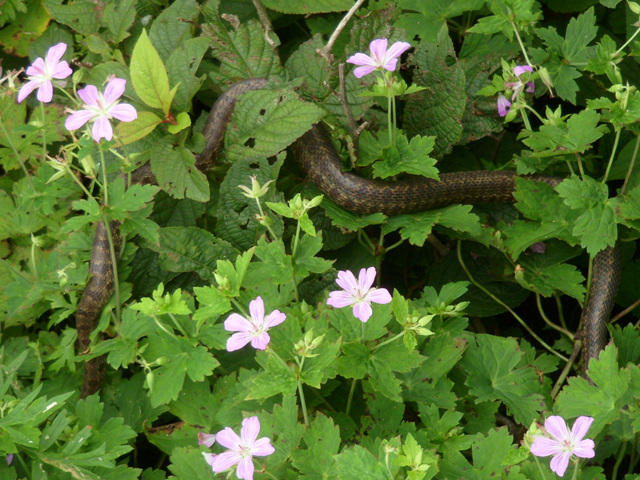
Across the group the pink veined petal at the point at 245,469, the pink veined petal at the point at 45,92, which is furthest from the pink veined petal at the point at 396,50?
the pink veined petal at the point at 245,469

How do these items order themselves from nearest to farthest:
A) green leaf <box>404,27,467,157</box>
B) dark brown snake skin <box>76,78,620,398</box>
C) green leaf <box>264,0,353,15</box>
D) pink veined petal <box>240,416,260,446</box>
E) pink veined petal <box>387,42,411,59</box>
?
pink veined petal <box>240,416,260,446</box> → pink veined petal <box>387,42,411,59</box> → dark brown snake skin <box>76,78,620,398</box> → green leaf <box>404,27,467,157</box> → green leaf <box>264,0,353,15</box>

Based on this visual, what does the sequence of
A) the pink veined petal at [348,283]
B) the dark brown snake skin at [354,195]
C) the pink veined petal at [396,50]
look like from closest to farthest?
the pink veined petal at [348,283]
the pink veined petal at [396,50]
the dark brown snake skin at [354,195]

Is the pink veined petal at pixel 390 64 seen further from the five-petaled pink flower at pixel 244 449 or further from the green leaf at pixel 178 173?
the five-petaled pink flower at pixel 244 449

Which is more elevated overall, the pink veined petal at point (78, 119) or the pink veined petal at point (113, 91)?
the pink veined petal at point (113, 91)

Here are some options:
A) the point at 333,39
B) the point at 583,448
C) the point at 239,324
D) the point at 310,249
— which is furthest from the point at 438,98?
the point at 583,448

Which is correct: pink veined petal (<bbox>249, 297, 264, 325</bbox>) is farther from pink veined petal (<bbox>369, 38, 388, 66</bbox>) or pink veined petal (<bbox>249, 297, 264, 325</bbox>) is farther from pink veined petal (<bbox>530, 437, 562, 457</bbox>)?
pink veined petal (<bbox>369, 38, 388, 66</bbox>)

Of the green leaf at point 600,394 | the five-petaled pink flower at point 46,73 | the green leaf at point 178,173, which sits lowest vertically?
the green leaf at point 600,394

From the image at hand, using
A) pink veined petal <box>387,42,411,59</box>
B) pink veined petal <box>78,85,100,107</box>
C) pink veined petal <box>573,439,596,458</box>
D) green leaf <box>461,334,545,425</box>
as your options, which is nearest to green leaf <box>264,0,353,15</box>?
pink veined petal <box>387,42,411,59</box>
